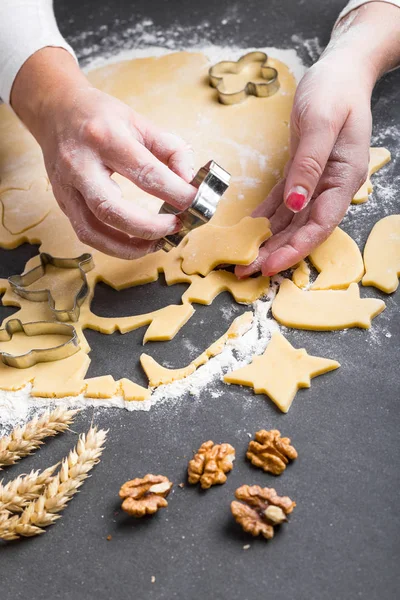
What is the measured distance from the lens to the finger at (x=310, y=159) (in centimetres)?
134

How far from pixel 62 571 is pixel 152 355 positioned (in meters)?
0.45

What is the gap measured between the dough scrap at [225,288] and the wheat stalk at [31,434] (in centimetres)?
37

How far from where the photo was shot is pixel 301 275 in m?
1.44

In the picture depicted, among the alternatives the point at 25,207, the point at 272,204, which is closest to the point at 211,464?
the point at 272,204

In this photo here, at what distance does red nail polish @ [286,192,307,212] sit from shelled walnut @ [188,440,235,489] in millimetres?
494

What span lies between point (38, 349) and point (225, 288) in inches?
16.4

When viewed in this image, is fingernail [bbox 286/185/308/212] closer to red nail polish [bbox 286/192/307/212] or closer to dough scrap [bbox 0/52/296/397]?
red nail polish [bbox 286/192/307/212]

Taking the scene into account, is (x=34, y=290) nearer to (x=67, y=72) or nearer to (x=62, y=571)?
(x=67, y=72)

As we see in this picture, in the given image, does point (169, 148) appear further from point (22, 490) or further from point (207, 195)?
point (22, 490)

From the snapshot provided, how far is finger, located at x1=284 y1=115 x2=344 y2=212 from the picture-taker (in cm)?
134

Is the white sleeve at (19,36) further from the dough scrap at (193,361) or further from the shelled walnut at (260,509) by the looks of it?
the shelled walnut at (260,509)

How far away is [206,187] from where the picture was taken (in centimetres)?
124

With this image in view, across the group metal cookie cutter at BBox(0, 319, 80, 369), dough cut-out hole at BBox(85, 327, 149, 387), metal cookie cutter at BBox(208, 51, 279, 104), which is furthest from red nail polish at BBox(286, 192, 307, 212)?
metal cookie cutter at BBox(208, 51, 279, 104)

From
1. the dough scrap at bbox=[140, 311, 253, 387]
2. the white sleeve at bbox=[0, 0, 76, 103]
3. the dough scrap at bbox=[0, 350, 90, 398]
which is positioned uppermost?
the white sleeve at bbox=[0, 0, 76, 103]
